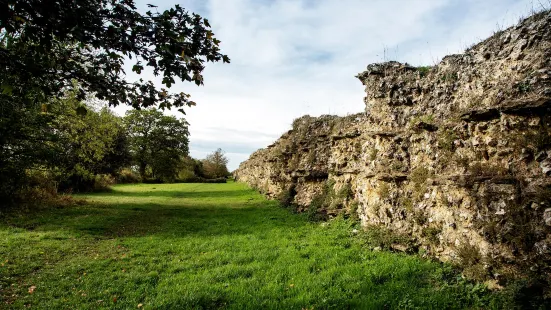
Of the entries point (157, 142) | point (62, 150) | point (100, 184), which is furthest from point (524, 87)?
point (157, 142)

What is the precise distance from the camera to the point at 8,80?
520 centimetres

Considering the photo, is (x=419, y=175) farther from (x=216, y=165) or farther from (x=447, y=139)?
(x=216, y=165)

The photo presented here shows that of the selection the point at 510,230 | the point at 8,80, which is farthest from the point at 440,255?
the point at 8,80

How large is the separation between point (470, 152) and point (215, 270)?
703 cm

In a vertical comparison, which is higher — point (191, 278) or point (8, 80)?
point (8, 80)

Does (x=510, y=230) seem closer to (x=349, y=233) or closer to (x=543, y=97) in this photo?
(x=543, y=97)

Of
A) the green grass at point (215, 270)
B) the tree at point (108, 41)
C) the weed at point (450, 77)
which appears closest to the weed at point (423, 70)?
the weed at point (450, 77)

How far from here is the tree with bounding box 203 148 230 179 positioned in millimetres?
74500

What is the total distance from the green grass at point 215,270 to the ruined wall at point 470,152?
956 millimetres

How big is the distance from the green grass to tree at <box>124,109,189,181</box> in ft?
149

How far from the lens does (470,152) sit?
7273mm

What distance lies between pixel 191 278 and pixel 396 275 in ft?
16.2

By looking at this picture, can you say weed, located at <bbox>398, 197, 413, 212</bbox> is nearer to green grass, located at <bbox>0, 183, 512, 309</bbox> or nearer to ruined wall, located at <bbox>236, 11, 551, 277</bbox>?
ruined wall, located at <bbox>236, 11, 551, 277</bbox>

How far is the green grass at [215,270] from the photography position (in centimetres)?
622
